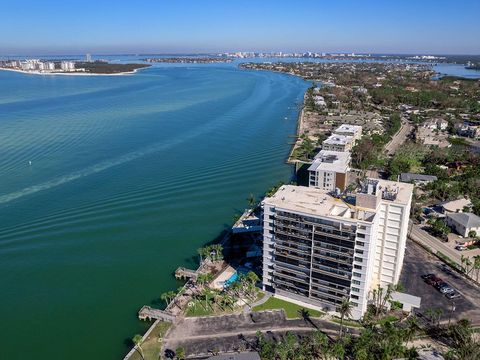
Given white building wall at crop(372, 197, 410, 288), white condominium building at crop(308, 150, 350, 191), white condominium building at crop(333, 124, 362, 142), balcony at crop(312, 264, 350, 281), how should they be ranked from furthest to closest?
white condominium building at crop(333, 124, 362, 142) < white condominium building at crop(308, 150, 350, 191) < white building wall at crop(372, 197, 410, 288) < balcony at crop(312, 264, 350, 281)

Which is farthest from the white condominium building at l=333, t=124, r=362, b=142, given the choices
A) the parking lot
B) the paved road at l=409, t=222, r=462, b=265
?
the parking lot

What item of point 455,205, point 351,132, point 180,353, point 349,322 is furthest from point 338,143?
point 180,353

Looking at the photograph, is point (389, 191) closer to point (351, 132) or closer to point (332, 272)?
point (332, 272)

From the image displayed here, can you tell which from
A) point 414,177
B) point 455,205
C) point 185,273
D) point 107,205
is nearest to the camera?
point 185,273

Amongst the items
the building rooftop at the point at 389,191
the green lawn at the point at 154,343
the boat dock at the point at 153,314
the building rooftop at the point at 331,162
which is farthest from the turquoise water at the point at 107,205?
the building rooftop at the point at 389,191

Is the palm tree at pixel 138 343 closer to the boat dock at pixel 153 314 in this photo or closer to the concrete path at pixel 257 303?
the boat dock at pixel 153 314

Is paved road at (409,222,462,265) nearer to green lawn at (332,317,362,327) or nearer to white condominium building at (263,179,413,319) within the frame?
white condominium building at (263,179,413,319)

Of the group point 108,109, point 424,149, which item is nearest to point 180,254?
point 424,149
